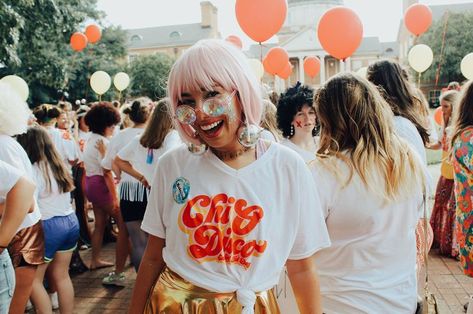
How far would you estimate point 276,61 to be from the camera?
8.13 m

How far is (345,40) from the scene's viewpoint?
5.49 metres

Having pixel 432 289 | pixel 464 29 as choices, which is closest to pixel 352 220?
pixel 432 289

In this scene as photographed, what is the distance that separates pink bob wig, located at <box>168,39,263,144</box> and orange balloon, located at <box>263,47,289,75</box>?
263 inches

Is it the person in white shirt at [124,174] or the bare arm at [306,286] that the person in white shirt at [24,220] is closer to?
the person in white shirt at [124,174]

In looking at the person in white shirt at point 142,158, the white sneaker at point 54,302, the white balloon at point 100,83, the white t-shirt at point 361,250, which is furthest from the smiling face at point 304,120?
the white balloon at point 100,83

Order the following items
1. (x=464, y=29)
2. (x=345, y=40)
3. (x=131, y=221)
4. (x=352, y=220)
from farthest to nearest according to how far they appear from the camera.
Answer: (x=464, y=29) < (x=345, y=40) < (x=131, y=221) < (x=352, y=220)

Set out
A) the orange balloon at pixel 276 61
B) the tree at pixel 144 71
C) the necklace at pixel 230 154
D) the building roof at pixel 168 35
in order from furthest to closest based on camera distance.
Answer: the building roof at pixel 168 35 → the tree at pixel 144 71 → the orange balloon at pixel 276 61 → the necklace at pixel 230 154

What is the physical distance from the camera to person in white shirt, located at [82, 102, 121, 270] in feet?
16.4

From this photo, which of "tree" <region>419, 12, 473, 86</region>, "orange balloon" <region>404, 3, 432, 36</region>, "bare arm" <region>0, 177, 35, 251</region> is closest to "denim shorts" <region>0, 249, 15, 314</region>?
"bare arm" <region>0, 177, 35, 251</region>

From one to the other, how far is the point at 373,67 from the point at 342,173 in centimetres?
158

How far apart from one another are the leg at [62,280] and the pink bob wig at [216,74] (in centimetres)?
241

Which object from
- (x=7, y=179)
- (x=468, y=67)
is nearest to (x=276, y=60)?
(x=468, y=67)

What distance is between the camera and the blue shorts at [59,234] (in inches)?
133

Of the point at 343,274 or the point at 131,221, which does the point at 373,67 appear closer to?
the point at 343,274
